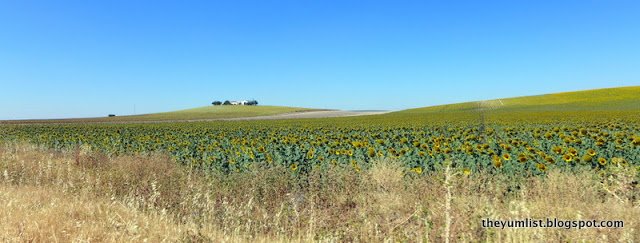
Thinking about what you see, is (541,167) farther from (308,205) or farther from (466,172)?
(308,205)

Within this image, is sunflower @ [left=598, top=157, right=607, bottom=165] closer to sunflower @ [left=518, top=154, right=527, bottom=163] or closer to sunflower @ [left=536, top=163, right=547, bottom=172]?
sunflower @ [left=536, top=163, right=547, bottom=172]

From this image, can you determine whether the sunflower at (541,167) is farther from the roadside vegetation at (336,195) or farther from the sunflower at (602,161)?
the sunflower at (602,161)

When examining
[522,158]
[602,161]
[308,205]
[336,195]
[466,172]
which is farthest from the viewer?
[522,158]

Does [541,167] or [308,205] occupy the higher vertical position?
[541,167]

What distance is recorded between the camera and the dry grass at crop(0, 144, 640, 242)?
3709mm

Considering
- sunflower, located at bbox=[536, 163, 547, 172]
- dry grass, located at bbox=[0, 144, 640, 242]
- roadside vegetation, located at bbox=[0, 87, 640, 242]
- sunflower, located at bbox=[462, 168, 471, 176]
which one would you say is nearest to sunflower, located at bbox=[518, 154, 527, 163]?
roadside vegetation, located at bbox=[0, 87, 640, 242]

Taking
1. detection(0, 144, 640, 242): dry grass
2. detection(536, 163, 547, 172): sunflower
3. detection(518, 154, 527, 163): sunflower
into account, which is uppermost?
detection(518, 154, 527, 163): sunflower

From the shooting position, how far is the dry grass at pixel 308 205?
3.71m

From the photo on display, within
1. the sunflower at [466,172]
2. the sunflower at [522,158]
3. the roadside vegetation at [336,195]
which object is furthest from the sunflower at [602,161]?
the sunflower at [466,172]

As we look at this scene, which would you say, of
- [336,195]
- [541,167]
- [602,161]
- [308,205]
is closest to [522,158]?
[541,167]

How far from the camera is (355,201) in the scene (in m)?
5.65

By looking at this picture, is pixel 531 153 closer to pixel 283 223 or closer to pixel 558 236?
pixel 558 236

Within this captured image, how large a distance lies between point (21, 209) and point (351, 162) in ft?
17.0

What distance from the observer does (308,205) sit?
216 inches
